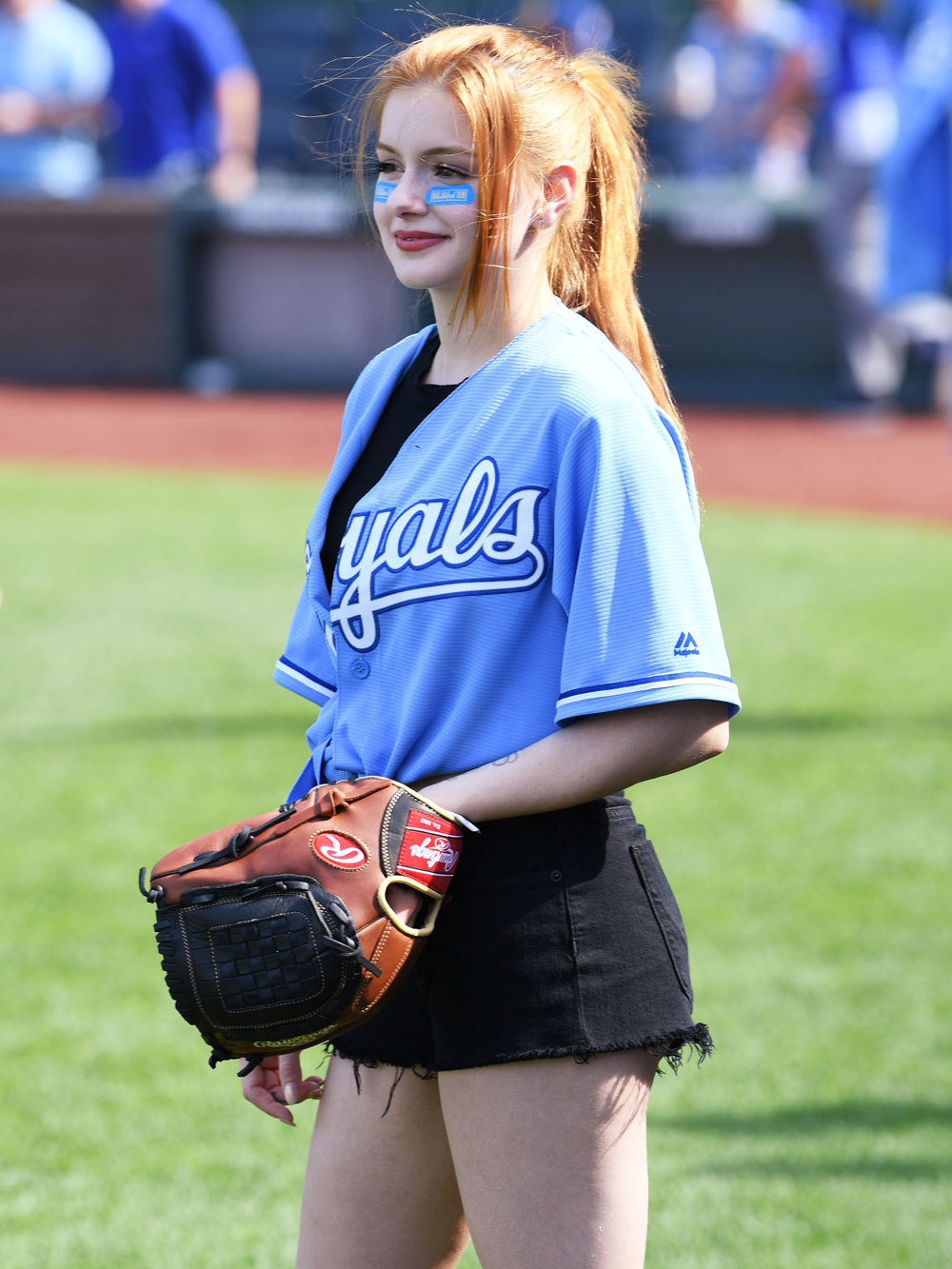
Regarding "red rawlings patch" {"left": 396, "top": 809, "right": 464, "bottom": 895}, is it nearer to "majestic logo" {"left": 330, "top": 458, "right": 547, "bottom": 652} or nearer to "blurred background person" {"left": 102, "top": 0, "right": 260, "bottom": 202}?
"majestic logo" {"left": 330, "top": 458, "right": 547, "bottom": 652}

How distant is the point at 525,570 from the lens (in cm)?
175

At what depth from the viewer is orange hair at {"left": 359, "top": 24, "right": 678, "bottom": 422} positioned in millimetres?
1783

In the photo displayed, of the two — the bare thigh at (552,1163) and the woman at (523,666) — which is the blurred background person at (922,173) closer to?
the woman at (523,666)

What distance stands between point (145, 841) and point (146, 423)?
8.66m

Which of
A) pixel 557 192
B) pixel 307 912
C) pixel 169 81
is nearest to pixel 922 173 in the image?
pixel 557 192

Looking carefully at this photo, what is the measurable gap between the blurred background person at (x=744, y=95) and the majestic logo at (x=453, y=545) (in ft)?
39.3

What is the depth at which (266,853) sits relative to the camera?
1.77 m

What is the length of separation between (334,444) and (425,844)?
10842 millimetres

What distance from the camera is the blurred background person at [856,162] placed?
453 inches

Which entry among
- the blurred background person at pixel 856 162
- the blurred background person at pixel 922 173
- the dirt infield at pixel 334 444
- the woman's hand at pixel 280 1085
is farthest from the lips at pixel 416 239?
the blurred background person at pixel 856 162

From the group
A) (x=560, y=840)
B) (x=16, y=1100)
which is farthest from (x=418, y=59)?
(x=16, y=1100)

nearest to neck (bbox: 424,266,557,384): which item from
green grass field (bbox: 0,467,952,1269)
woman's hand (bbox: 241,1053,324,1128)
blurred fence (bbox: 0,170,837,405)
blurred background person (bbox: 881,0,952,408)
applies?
woman's hand (bbox: 241,1053,324,1128)

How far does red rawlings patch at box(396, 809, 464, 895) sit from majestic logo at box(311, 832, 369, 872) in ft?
0.14

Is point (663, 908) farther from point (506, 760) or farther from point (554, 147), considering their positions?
point (554, 147)
